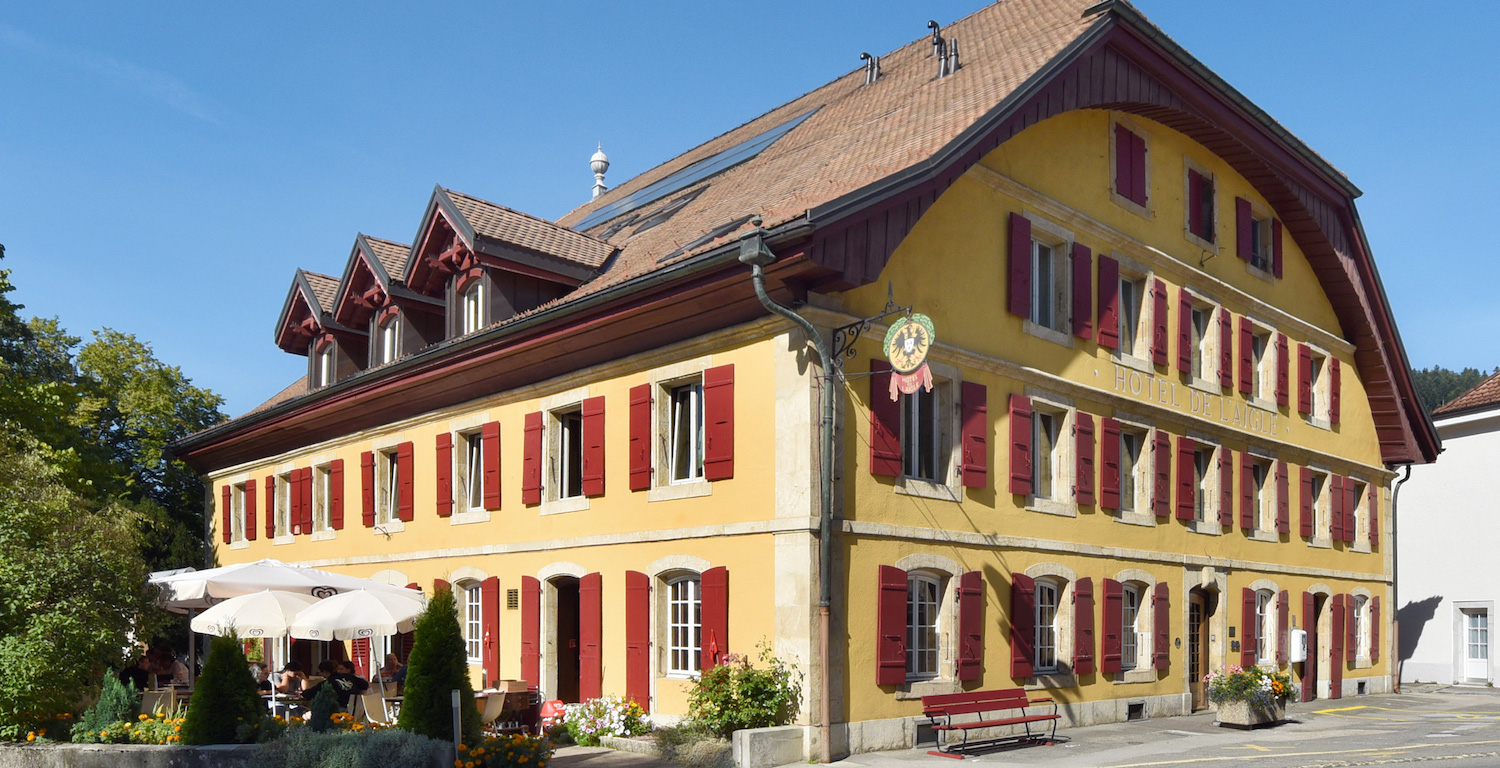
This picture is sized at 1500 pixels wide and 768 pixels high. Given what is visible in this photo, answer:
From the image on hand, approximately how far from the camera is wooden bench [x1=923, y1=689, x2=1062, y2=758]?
52.7 feet

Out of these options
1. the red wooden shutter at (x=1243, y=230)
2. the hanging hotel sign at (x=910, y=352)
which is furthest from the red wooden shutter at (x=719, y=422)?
the red wooden shutter at (x=1243, y=230)

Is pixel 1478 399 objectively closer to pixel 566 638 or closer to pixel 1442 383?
pixel 566 638

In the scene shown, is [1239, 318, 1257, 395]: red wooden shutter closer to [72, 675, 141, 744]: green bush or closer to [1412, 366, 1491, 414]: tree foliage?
[72, 675, 141, 744]: green bush

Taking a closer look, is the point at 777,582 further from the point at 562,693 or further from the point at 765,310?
the point at 562,693

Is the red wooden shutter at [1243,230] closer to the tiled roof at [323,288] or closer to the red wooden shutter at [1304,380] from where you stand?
the red wooden shutter at [1304,380]

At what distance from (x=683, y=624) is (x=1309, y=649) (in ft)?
46.8

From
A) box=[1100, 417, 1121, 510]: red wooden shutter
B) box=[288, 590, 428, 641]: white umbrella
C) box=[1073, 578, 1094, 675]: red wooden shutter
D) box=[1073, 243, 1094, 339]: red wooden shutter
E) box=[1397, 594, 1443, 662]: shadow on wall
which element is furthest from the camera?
box=[1397, 594, 1443, 662]: shadow on wall

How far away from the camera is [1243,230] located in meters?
24.3

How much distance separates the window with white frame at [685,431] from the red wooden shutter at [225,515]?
15.1 m

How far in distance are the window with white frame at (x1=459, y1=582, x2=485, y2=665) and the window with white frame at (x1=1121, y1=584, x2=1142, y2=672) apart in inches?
373

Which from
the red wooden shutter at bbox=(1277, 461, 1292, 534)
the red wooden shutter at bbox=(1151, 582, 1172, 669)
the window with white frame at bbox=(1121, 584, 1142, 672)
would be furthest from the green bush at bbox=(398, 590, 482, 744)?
the red wooden shutter at bbox=(1277, 461, 1292, 534)

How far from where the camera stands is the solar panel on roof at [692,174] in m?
24.2

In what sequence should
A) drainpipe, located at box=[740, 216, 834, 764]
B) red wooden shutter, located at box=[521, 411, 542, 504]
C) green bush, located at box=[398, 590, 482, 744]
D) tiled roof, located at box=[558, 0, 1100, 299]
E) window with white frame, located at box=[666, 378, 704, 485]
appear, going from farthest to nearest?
red wooden shutter, located at box=[521, 411, 542, 504]
window with white frame, located at box=[666, 378, 704, 485]
tiled roof, located at box=[558, 0, 1100, 299]
drainpipe, located at box=[740, 216, 834, 764]
green bush, located at box=[398, 590, 482, 744]

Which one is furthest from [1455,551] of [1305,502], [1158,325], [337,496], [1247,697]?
[337,496]
